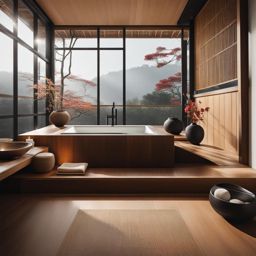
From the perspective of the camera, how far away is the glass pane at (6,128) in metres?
3.59

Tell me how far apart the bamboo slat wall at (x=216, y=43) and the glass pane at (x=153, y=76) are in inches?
36.0

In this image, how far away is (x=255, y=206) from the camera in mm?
1917

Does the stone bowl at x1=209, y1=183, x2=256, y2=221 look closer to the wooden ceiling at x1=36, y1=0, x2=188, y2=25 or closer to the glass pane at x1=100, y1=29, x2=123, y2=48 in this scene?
the wooden ceiling at x1=36, y1=0, x2=188, y2=25

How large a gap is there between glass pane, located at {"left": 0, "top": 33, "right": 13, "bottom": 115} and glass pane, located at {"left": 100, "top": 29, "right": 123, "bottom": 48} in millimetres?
2569

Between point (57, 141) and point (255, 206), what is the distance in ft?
7.13

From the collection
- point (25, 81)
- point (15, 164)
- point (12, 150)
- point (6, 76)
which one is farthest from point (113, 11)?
point (15, 164)

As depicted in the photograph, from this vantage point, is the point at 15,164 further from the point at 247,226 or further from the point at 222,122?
the point at 222,122

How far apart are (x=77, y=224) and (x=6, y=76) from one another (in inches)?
101

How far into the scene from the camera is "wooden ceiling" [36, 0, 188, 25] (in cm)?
469

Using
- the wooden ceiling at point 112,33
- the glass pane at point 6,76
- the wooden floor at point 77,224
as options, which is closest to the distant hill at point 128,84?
the wooden ceiling at point 112,33

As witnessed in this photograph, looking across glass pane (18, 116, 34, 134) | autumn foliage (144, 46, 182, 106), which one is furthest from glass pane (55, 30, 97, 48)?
glass pane (18, 116, 34, 134)

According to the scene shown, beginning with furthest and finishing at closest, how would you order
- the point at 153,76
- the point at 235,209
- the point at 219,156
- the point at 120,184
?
the point at 153,76
the point at 219,156
the point at 120,184
the point at 235,209

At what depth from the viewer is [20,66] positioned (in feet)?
13.8

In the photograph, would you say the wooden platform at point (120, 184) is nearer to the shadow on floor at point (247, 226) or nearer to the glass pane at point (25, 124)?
the shadow on floor at point (247, 226)
